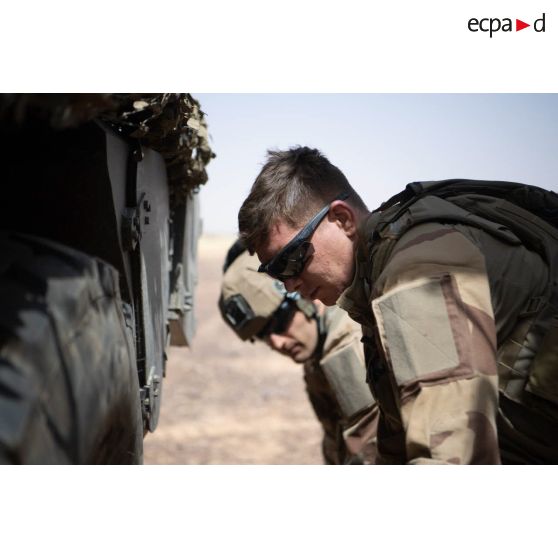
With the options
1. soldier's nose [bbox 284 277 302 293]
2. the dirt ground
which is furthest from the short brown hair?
the dirt ground

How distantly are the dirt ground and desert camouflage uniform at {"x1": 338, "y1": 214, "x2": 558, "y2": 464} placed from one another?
22.2ft

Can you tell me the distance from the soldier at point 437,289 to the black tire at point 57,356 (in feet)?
2.23

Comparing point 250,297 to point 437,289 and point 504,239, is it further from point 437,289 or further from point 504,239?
point 437,289

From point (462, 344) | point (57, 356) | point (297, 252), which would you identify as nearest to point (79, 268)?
point (57, 356)

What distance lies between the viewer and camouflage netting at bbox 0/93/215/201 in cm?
138

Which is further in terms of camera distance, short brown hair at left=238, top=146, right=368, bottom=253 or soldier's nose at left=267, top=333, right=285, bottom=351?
soldier's nose at left=267, top=333, right=285, bottom=351

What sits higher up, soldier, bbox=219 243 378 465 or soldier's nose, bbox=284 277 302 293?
soldier's nose, bbox=284 277 302 293

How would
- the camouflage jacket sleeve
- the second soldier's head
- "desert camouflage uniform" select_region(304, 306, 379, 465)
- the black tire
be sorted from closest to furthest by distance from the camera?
the black tire
the camouflage jacket sleeve
"desert camouflage uniform" select_region(304, 306, 379, 465)
the second soldier's head

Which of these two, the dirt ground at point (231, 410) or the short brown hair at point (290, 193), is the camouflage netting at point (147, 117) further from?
the dirt ground at point (231, 410)

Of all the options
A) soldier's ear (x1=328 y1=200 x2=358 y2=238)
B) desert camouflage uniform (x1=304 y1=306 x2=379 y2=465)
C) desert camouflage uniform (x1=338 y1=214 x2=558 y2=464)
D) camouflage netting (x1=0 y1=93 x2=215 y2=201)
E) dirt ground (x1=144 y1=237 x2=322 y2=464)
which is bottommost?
dirt ground (x1=144 y1=237 x2=322 y2=464)

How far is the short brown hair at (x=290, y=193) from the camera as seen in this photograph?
2605 mm

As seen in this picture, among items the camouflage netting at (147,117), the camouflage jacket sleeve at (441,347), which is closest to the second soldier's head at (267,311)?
the camouflage netting at (147,117)

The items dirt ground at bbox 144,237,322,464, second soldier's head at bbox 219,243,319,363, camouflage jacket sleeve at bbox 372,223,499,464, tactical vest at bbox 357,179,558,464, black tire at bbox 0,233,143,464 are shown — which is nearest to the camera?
black tire at bbox 0,233,143,464

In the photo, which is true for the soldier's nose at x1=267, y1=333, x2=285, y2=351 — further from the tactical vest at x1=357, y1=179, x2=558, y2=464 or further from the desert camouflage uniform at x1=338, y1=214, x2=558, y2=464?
the desert camouflage uniform at x1=338, y1=214, x2=558, y2=464
